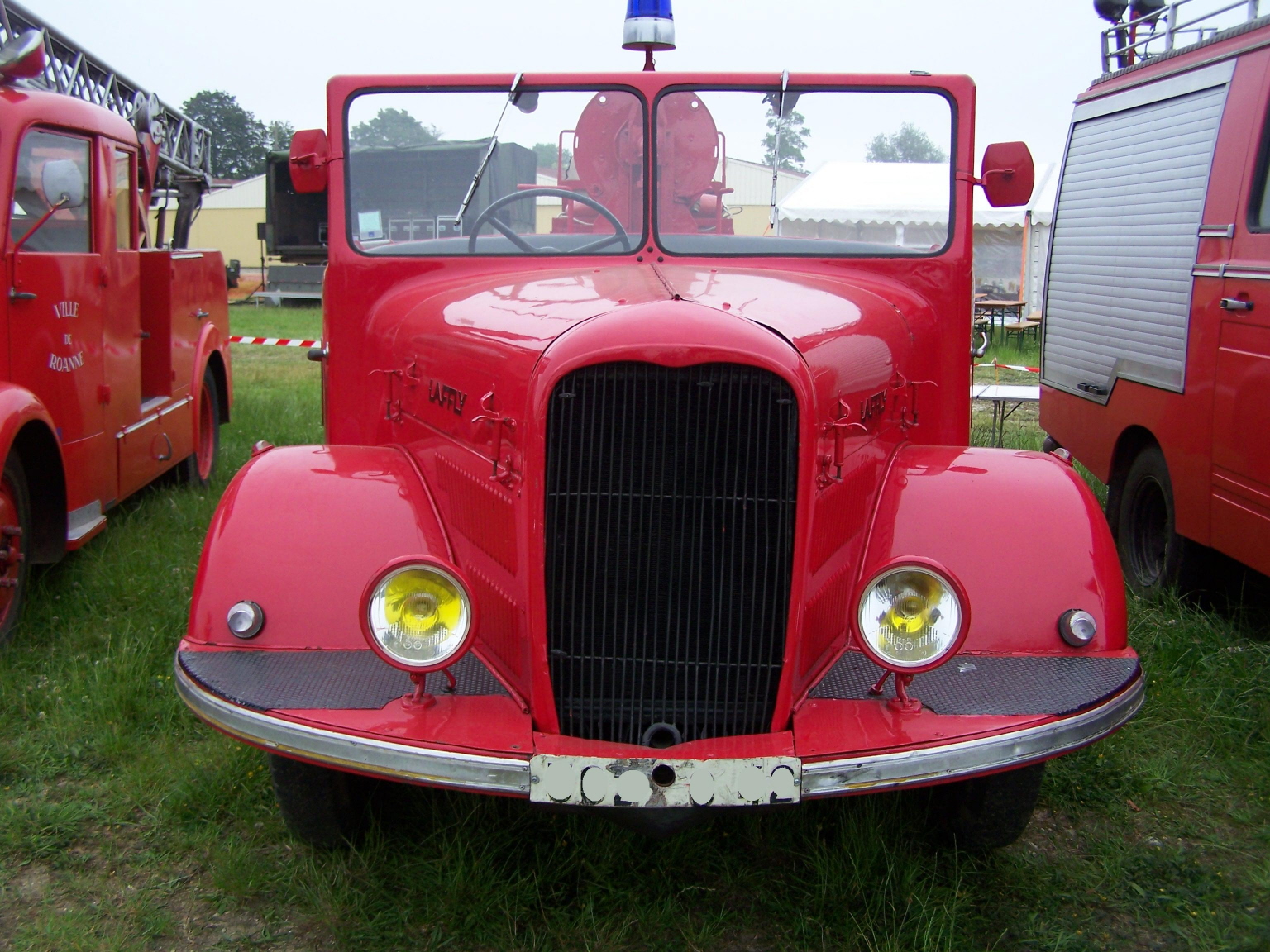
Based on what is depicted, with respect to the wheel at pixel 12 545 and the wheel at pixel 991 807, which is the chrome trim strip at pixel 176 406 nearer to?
the wheel at pixel 12 545

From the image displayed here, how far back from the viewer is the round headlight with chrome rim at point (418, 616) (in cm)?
245

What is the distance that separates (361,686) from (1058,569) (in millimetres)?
1775

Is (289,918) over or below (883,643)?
below

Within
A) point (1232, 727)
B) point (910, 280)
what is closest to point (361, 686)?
point (910, 280)

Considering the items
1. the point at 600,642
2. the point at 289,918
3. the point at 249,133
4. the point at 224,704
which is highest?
the point at 249,133

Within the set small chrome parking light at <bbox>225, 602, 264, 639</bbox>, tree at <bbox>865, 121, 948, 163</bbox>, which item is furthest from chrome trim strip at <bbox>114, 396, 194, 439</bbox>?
tree at <bbox>865, 121, 948, 163</bbox>

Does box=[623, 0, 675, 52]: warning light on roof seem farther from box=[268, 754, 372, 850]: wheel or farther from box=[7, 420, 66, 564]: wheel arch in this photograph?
box=[7, 420, 66, 564]: wheel arch

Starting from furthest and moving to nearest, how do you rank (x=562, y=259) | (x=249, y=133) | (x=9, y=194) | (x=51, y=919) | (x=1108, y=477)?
(x=249, y=133) → (x=1108, y=477) → (x=9, y=194) → (x=562, y=259) → (x=51, y=919)

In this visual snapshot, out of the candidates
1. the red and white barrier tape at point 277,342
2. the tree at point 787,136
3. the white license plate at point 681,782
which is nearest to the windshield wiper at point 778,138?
the tree at point 787,136

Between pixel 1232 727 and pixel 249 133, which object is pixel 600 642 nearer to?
pixel 1232 727

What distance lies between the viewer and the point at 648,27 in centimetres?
397

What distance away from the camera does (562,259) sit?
370 centimetres

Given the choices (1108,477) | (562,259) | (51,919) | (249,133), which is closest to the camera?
(51,919)

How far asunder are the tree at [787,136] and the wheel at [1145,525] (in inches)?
89.3
